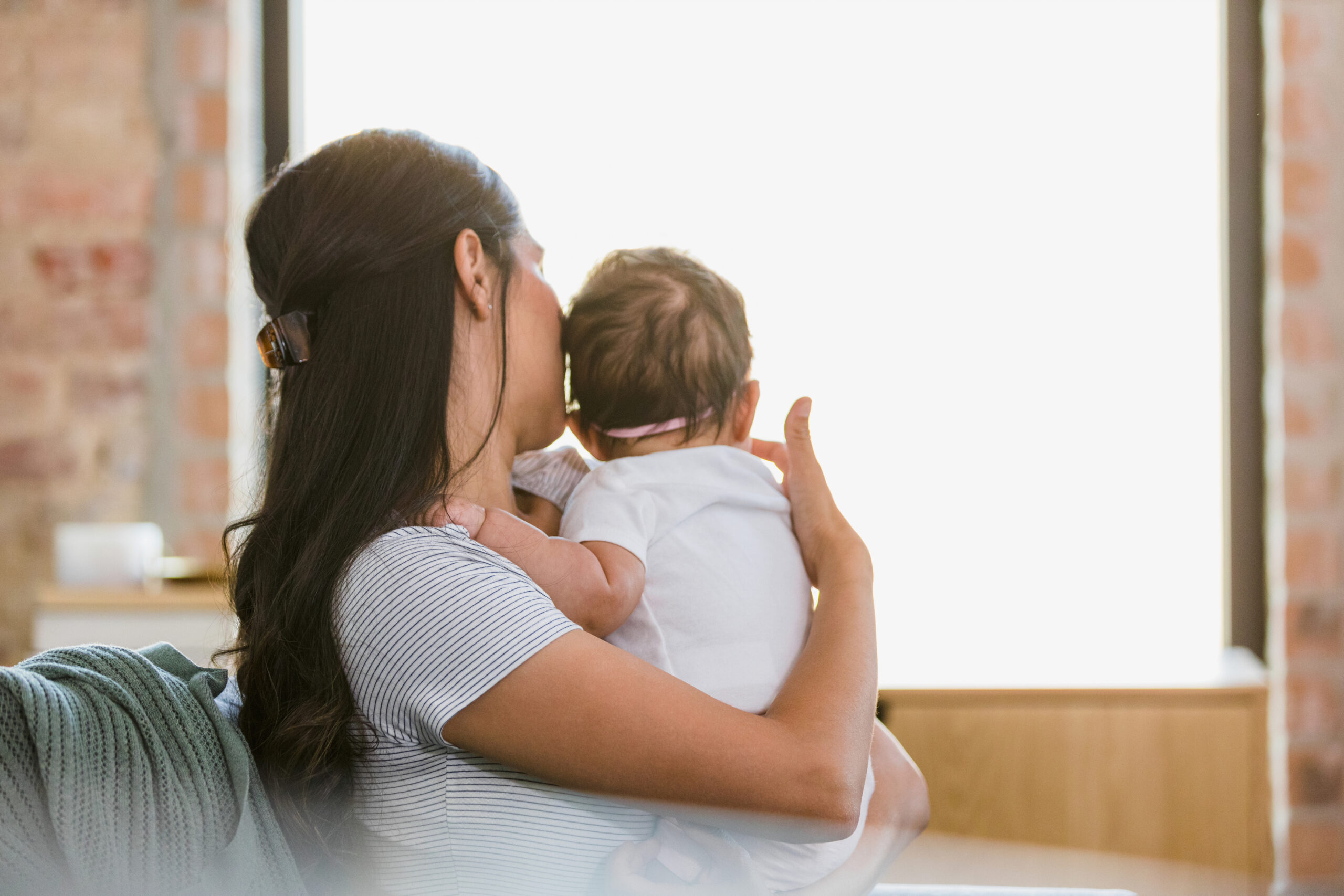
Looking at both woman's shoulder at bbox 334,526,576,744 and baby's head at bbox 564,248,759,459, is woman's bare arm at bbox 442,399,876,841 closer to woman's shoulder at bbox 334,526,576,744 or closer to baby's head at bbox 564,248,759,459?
woman's shoulder at bbox 334,526,576,744

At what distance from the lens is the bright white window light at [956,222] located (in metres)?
1.78

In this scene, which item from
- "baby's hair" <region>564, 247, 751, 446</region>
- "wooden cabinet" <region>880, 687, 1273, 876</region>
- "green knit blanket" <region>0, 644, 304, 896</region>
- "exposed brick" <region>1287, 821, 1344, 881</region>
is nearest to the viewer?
"green knit blanket" <region>0, 644, 304, 896</region>

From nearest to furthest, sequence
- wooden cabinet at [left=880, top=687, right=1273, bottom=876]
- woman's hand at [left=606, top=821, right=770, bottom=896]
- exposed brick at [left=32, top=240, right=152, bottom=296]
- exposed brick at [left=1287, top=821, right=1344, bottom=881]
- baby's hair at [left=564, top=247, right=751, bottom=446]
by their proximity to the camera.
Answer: woman's hand at [left=606, top=821, right=770, bottom=896], baby's hair at [left=564, top=247, right=751, bottom=446], wooden cabinet at [left=880, top=687, right=1273, bottom=876], exposed brick at [left=1287, top=821, right=1344, bottom=881], exposed brick at [left=32, top=240, right=152, bottom=296]

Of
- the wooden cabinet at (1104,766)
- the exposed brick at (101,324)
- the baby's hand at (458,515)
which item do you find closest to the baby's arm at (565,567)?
the baby's hand at (458,515)

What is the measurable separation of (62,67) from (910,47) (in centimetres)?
159

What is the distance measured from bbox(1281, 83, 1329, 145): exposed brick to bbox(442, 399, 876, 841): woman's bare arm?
167cm

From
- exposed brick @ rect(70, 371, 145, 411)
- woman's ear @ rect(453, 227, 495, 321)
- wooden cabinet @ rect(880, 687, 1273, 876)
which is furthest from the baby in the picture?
exposed brick @ rect(70, 371, 145, 411)

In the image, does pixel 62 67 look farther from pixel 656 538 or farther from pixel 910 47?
pixel 656 538

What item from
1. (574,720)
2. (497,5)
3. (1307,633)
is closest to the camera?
(574,720)

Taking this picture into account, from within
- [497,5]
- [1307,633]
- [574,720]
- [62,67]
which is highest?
[497,5]

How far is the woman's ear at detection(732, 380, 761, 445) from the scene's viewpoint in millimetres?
927

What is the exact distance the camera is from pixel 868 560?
2.62 feet

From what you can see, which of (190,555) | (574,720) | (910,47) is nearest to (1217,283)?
(910,47)

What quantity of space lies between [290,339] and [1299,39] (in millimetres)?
1871
